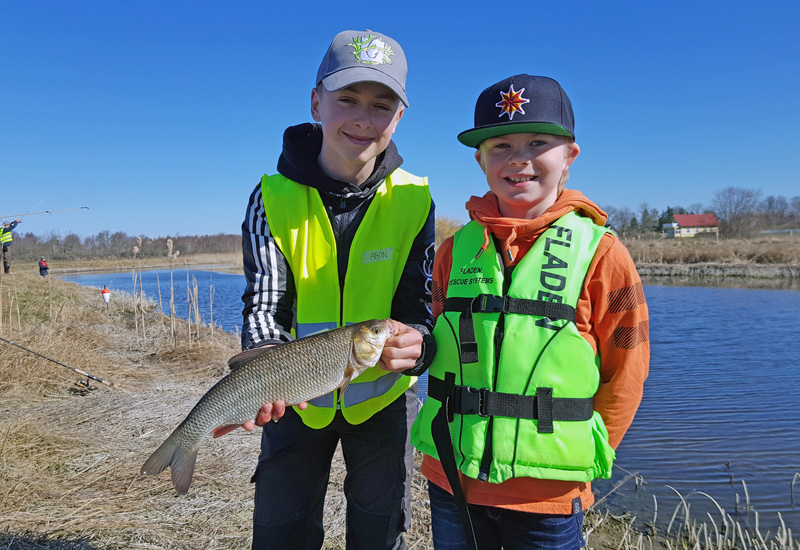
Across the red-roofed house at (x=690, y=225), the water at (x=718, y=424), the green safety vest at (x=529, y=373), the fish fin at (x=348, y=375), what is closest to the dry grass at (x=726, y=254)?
the water at (x=718, y=424)

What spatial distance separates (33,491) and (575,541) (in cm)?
466

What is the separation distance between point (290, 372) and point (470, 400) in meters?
0.83

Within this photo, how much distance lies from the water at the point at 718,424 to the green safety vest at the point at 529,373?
436 centimetres

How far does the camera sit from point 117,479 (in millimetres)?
5133

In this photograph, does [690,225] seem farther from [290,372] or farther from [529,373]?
[290,372]

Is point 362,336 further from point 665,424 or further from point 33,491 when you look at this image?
point 665,424

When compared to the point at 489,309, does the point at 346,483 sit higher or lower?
lower

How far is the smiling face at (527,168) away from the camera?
239 cm

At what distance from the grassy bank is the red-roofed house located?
9783 centimetres

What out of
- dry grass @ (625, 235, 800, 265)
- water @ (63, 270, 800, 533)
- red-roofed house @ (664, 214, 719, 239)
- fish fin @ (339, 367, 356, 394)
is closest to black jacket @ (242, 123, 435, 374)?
fish fin @ (339, 367, 356, 394)

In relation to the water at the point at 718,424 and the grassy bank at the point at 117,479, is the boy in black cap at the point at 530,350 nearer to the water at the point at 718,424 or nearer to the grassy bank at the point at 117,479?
the grassy bank at the point at 117,479

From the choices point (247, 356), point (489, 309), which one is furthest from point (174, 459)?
point (489, 309)

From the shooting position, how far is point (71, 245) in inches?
2689

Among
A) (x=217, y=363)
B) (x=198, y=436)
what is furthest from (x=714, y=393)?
(x=198, y=436)
